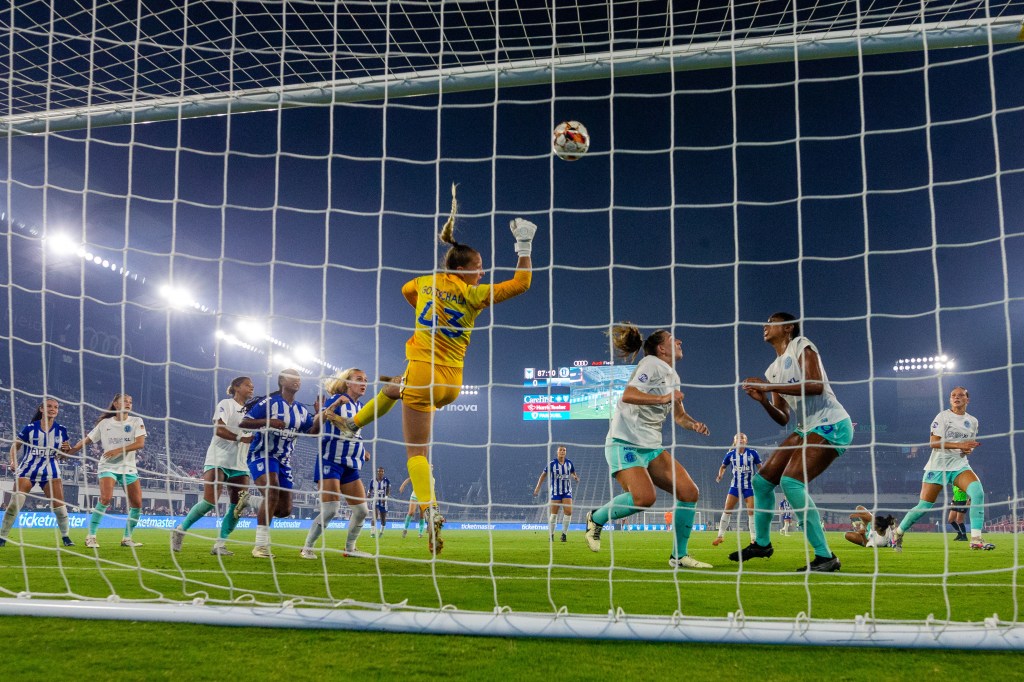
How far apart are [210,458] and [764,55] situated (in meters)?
6.10

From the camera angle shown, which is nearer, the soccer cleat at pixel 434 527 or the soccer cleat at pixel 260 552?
the soccer cleat at pixel 434 527

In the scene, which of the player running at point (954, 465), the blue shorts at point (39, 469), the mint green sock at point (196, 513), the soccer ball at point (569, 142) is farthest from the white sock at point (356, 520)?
the player running at point (954, 465)

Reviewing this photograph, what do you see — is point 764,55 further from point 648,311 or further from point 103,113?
point 648,311

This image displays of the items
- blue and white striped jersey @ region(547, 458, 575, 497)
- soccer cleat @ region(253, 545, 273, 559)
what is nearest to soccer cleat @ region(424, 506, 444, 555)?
soccer cleat @ region(253, 545, 273, 559)

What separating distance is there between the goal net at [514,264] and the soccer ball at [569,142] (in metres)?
0.23

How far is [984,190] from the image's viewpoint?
27.5 metres

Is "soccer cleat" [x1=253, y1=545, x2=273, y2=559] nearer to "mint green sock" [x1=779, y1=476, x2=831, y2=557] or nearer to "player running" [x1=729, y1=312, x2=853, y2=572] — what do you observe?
"player running" [x1=729, y1=312, x2=853, y2=572]

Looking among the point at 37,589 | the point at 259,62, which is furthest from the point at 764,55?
the point at 37,589

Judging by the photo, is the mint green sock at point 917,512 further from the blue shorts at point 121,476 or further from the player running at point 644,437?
the blue shorts at point 121,476

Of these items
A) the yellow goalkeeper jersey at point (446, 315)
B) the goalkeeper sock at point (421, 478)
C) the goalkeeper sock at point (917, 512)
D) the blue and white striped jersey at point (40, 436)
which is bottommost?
the goalkeeper sock at point (917, 512)

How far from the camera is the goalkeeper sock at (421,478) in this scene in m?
4.29

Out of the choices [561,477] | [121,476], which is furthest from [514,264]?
[121,476]

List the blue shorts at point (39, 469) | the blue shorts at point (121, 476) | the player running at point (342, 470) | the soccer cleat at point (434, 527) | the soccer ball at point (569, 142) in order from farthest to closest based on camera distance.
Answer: the blue shorts at point (39, 469), the blue shorts at point (121, 476), the player running at point (342, 470), the soccer ball at point (569, 142), the soccer cleat at point (434, 527)

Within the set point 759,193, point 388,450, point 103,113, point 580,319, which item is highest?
point 759,193
